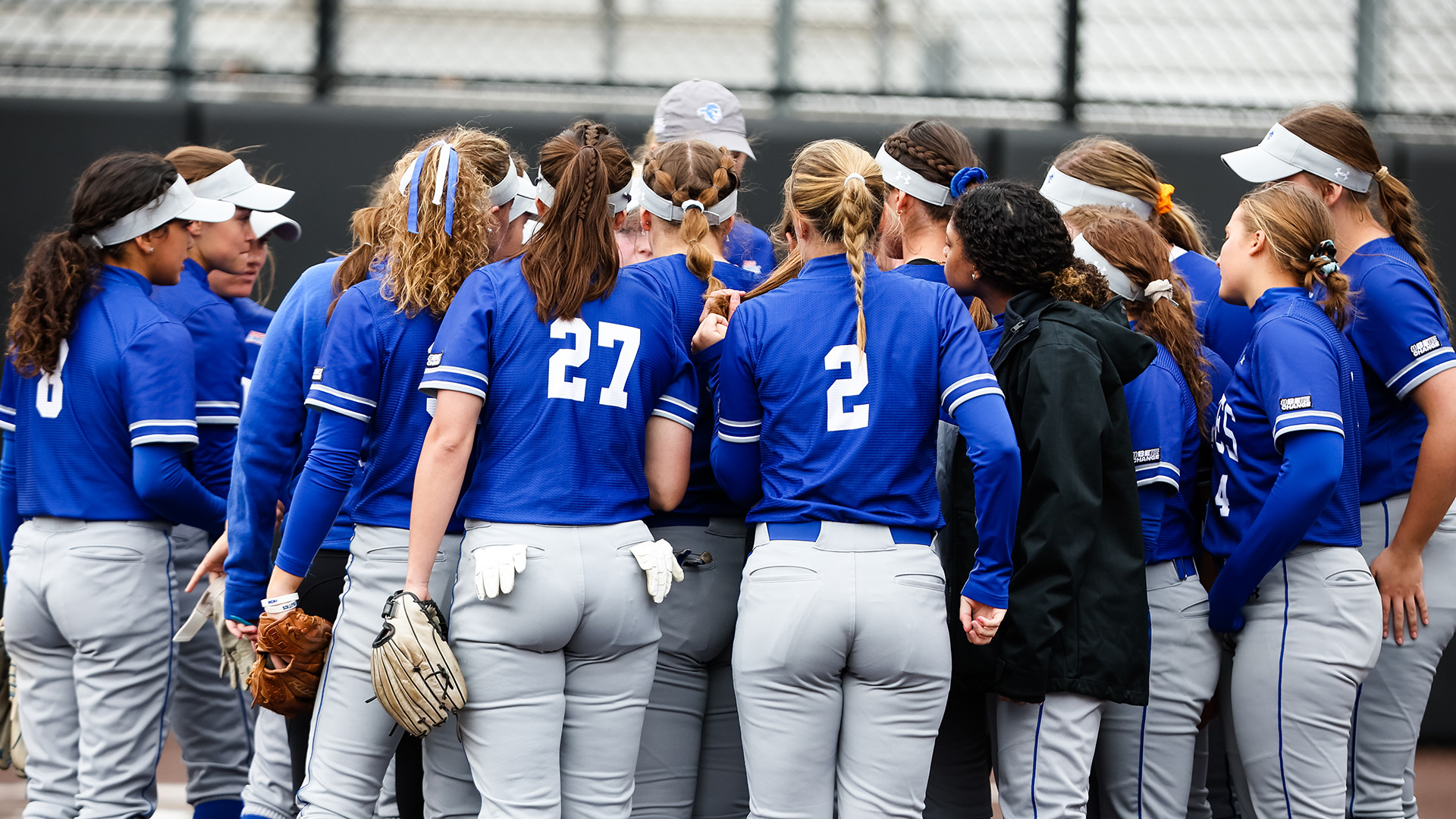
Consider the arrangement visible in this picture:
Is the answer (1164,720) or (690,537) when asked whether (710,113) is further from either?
(1164,720)

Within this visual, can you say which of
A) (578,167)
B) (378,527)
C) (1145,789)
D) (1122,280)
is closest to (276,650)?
(378,527)

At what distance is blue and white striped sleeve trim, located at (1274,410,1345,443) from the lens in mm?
2398

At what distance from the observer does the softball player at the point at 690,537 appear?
259cm

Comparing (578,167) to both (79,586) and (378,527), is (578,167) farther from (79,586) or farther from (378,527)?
(79,586)

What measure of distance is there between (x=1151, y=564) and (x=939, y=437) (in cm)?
51

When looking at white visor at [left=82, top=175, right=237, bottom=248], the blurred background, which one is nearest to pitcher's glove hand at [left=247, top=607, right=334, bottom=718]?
white visor at [left=82, top=175, right=237, bottom=248]

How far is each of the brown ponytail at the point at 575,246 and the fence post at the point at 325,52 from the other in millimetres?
2803

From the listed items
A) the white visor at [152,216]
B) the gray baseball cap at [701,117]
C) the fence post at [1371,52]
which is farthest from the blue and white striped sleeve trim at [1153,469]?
the fence post at [1371,52]

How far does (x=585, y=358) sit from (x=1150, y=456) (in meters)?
1.19

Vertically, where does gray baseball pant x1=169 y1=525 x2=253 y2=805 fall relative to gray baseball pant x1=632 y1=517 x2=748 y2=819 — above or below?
below

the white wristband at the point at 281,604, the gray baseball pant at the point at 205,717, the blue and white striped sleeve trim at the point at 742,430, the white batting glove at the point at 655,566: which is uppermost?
the blue and white striped sleeve trim at the point at 742,430

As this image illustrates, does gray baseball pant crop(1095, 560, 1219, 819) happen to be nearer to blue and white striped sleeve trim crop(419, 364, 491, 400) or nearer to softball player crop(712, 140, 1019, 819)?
softball player crop(712, 140, 1019, 819)

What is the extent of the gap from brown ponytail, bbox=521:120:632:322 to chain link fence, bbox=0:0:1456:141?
260cm

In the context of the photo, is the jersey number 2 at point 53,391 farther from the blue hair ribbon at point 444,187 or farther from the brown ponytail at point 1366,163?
the brown ponytail at point 1366,163
